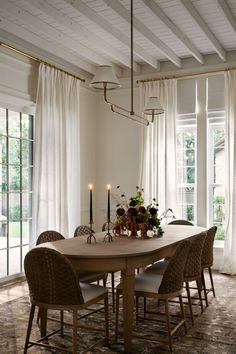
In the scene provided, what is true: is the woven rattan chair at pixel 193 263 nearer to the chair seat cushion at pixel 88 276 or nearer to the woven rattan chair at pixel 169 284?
the woven rattan chair at pixel 169 284

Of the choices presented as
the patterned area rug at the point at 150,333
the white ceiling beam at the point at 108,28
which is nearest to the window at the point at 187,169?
the white ceiling beam at the point at 108,28

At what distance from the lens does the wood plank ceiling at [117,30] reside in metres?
4.43

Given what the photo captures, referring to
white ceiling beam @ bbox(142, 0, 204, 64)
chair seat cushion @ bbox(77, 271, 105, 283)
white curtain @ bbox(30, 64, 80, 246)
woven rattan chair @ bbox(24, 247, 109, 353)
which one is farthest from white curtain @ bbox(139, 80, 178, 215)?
woven rattan chair @ bbox(24, 247, 109, 353)

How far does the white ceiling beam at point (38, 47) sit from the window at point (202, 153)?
163cm

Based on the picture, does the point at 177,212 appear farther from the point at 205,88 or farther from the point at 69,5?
the point at 69,5

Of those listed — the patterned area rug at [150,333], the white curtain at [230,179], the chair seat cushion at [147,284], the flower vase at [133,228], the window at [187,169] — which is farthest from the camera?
the window at [187,169]

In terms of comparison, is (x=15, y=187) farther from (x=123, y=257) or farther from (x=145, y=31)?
(x=123, y=257)

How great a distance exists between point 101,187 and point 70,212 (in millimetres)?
1161

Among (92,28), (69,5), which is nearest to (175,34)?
(92,28)

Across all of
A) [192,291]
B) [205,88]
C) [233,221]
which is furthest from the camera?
[205,88]

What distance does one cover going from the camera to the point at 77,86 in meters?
6.28

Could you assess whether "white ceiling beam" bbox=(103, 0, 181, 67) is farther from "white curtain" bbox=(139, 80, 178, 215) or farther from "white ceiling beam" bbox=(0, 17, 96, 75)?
"white ceiling beam" bbox=(0, 17, 96, 75)

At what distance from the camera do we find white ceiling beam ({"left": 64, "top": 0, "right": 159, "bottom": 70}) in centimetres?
432

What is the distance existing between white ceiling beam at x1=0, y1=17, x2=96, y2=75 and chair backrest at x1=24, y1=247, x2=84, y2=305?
10.0ft
